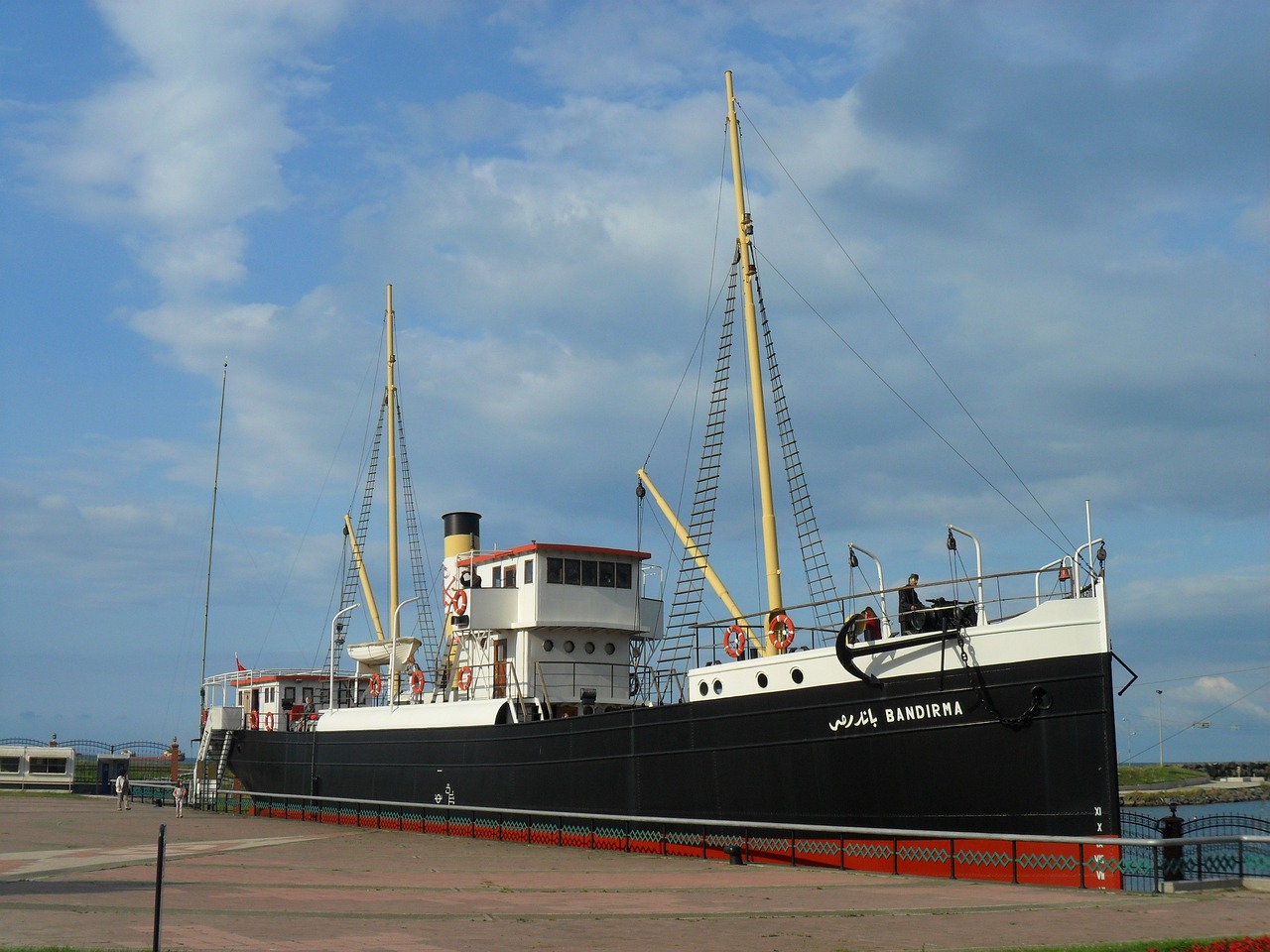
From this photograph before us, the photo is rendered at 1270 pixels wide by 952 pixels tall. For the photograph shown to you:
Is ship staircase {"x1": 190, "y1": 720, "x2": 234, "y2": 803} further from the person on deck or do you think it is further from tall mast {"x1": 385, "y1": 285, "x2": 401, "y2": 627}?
the person on deck

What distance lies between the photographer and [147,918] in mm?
12430

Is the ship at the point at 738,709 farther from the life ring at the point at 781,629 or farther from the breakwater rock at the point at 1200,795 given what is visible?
the breakwater rock at the point at 1200,795

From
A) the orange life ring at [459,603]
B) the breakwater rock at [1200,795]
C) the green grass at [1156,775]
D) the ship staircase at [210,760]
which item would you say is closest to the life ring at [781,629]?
the orange life ring at [459,603]

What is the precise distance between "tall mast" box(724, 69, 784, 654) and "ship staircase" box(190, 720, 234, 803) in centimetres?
2558

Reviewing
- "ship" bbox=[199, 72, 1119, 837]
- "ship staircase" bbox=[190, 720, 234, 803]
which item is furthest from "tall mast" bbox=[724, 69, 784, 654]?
"ship staircase" bbox=[190, 720, 234, 803]

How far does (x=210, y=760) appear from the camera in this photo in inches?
1754

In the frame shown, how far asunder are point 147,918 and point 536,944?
4328 millimetres

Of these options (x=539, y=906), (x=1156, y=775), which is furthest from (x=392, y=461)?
(x=1156, y=775)

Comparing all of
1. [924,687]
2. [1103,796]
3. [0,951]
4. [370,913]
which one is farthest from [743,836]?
[0,951]

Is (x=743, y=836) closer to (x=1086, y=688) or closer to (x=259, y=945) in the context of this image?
(x=1086, y=688)

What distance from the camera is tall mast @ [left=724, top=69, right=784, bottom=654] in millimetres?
23475

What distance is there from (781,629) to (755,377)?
5.88 m

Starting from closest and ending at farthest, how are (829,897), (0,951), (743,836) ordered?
1. (0,951)
2. (829,897)
3. (743,836)

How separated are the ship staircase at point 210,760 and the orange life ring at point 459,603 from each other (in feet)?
55.5
